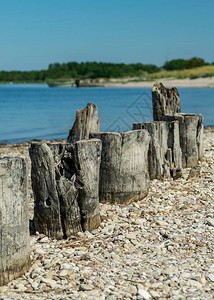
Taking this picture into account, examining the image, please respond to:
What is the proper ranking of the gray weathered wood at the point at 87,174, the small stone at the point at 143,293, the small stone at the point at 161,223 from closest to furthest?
the small stone at the point at 143,293, the gray weathered wood at the point at 87,174, the small stone at the point at 161,223

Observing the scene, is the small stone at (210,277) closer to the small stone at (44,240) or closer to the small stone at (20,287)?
the small stone at (20,287)

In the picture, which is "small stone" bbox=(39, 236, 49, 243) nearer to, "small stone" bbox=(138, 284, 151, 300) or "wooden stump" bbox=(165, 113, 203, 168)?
"small stone" bbox=(138, 284, 151, 300)

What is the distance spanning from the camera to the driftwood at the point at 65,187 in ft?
15.0

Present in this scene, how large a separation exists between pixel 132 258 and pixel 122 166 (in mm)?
1903

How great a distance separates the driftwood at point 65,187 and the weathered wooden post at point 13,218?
→ 2.61 ft

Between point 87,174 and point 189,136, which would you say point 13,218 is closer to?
point 87,174

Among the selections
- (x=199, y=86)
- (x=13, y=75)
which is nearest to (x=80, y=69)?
(x=13, y=75)

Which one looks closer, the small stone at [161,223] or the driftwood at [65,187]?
the driftwood at [65,187]

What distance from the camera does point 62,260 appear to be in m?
4.07

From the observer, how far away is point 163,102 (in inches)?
345

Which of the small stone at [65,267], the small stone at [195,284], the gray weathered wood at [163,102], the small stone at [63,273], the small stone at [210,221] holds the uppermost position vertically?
the gray weathered wood at [163,102]

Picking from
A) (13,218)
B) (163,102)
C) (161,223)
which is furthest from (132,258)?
(163,102)

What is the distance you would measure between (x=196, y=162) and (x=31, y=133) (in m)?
12.5

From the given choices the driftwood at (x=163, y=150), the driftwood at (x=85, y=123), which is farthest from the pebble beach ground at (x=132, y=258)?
the driftwood at (x=85, y=123)
